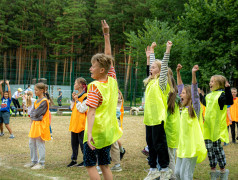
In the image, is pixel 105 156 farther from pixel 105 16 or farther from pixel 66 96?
pixel 105 16

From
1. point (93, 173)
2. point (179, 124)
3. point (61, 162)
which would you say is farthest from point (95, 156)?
point (61, 162)

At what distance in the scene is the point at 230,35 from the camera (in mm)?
22578

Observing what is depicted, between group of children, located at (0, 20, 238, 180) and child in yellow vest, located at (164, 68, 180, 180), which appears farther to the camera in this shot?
child in yellow vest, located at (164, 68, 180, 180)

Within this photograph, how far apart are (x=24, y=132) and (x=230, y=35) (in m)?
18.0

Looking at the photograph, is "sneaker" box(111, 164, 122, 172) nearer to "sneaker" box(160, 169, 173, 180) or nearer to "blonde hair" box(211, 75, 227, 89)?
"sneaker" box(160, 169, 173, 180)

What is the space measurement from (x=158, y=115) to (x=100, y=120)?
1120mm

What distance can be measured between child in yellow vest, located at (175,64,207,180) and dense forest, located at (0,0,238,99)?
16935 mm

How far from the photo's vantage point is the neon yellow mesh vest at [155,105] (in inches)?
164

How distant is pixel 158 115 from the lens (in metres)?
4.15

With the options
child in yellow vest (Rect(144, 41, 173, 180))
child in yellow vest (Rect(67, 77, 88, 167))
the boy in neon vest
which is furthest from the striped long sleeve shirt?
child in yellow vest (Rect(67, 77, 88, 167))

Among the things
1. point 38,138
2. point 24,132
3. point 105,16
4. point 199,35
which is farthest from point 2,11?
point 38,138

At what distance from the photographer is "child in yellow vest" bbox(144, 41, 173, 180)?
4.14m

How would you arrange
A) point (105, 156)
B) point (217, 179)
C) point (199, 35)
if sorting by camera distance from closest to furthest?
point (105, 156)
point (217, 179)
point (199, 35)

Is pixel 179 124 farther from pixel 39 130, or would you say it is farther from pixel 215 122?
pixel 39 130
